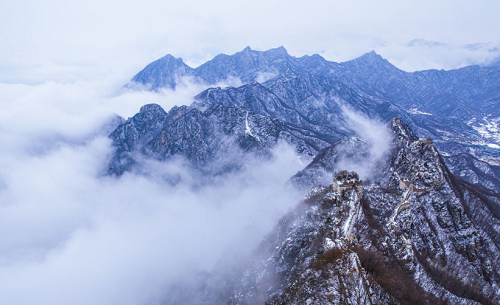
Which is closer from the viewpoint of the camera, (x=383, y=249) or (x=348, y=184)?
(x=383, y=249)

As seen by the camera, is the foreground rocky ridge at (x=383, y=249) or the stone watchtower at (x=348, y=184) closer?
the foreground rocky ridge at (x=383, y=249)

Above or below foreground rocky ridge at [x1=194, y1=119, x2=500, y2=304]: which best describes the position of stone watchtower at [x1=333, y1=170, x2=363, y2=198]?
above

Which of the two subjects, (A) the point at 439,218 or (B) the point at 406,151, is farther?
(B) the point at 406,151

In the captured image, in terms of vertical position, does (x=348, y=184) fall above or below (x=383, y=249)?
above

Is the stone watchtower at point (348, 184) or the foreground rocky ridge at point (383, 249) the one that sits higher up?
the stone watchtower at point (348, 184)

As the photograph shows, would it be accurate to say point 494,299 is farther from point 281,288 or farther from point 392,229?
point 281,288

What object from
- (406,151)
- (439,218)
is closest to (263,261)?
(439,218)

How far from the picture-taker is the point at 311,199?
345 feet

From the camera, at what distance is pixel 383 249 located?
69.8 meters

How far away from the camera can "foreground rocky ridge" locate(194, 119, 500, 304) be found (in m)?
54.9

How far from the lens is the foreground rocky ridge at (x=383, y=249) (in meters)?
54.9

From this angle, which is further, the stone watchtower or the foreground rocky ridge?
the stone watchtower

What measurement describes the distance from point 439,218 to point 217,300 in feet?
294

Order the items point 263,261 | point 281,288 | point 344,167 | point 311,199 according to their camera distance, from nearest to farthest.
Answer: point 281,288, point 263,261, point 311,199, point 344,167
